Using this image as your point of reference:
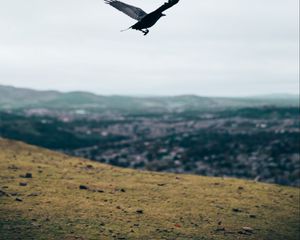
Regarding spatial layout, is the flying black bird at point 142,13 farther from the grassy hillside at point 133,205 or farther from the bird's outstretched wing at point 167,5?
the grassy hillside at point 133,205

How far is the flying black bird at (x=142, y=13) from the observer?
728cm

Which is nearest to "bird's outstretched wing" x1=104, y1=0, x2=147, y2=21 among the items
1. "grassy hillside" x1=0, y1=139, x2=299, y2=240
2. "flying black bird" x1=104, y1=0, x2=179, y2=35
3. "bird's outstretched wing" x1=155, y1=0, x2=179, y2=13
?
"flying black bird" x1=104, y1=0, x2=179, y2=35

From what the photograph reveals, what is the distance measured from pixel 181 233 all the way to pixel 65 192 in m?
6.61

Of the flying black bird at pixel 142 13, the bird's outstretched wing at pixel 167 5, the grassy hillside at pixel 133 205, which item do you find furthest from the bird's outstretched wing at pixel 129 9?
the grassy hillside at pixel 133 205

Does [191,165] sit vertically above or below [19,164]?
below

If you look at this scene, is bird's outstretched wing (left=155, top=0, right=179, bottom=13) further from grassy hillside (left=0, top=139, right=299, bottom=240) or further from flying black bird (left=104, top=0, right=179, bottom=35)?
grassy hillside (left=0, top=139, right=299, bottom=240)

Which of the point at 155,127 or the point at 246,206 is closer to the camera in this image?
the point at 246,206

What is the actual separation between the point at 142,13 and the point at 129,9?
38 cm

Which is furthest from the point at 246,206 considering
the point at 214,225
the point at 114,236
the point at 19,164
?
the point at 19,164

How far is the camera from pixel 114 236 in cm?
1437

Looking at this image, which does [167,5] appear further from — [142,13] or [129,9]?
[129,9]

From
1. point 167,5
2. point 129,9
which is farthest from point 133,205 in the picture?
point 167,5

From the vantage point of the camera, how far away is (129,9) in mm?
8453

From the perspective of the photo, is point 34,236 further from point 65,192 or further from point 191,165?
point 191,165
